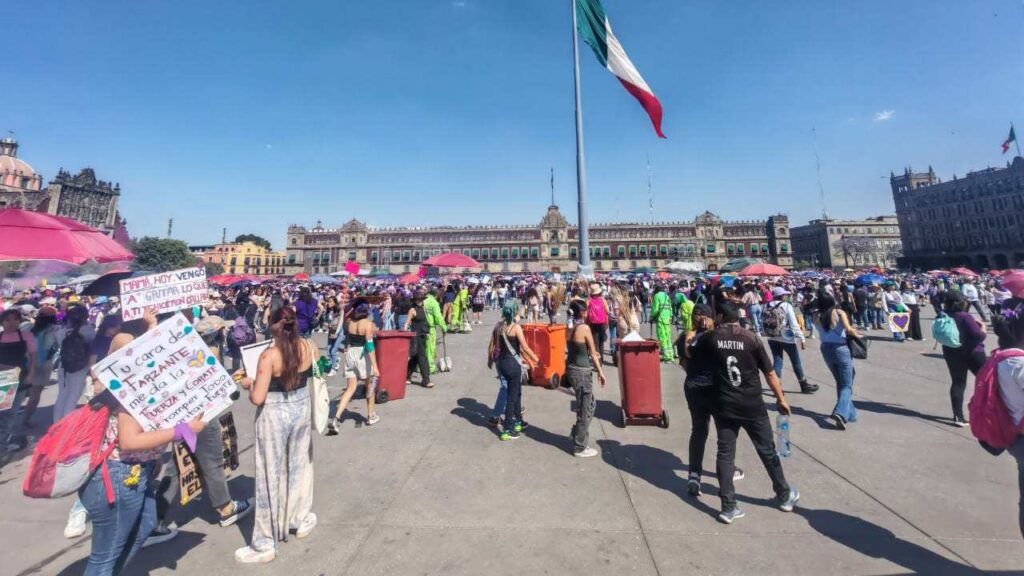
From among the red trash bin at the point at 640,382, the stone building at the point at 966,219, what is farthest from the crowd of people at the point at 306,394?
the stone building at the point at 966,219

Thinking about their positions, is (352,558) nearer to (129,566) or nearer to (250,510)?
(250,510)

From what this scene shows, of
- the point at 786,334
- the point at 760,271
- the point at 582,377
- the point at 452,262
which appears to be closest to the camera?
the point at 582,377

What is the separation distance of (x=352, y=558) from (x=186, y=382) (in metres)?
1.70

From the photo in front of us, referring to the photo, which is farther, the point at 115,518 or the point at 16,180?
the point at 16,180

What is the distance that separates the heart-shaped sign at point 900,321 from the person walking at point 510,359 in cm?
1238

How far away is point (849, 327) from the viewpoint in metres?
5.27

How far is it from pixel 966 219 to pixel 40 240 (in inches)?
4413

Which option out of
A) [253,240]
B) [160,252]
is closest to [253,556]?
[160,252]

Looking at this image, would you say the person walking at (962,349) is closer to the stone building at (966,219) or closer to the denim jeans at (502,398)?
the denim jeans at (502,398)

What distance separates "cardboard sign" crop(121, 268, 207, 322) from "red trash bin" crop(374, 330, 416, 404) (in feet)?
9.61

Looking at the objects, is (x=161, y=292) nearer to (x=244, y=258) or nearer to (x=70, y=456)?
(x=70, y=456)

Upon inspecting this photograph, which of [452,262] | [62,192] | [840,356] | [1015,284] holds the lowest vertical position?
[840,356]

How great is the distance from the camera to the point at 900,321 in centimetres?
1132

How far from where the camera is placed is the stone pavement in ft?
9.21
